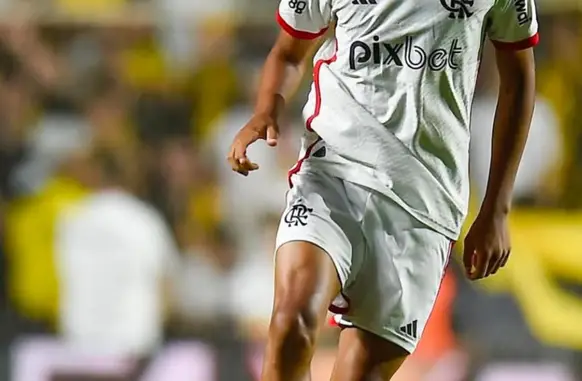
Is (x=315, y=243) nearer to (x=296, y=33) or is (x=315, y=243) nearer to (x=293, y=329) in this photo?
(x=293, y=329)

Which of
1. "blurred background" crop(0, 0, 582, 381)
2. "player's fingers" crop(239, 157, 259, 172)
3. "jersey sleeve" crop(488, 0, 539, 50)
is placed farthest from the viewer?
"blurred background" crop(0, 0, 582, 381)

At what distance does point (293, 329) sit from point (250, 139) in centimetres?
21

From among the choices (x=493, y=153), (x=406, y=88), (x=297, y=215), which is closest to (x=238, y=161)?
(x=297, y=215)

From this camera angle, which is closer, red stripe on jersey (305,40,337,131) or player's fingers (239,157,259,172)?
player's fingers (239,157,259,172)

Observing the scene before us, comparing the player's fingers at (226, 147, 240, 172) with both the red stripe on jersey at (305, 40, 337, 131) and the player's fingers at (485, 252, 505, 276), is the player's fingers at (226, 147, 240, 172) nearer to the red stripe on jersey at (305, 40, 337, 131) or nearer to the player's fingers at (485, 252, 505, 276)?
the red stripe on jersey at (305, 40, 337, 131)

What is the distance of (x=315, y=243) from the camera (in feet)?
4.33

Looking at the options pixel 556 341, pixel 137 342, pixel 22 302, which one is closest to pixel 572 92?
pixel 556 341

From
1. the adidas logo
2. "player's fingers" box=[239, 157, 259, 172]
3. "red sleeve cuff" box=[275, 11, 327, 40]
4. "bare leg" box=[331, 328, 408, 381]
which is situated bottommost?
"bare leg" box=[331, 328, 408, 381]

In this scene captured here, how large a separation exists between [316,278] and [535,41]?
39 cm

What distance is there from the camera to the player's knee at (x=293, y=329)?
127 cm

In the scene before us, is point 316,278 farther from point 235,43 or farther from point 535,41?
point 235,43

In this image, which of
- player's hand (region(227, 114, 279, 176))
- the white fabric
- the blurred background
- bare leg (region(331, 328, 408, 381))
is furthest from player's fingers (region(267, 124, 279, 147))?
the white fabric

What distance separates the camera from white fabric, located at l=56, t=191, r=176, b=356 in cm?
317

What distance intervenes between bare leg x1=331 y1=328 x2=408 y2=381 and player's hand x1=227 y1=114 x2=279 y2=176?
0.25 metres
